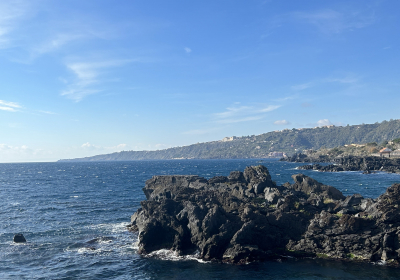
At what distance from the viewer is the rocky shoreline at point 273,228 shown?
30000 mm

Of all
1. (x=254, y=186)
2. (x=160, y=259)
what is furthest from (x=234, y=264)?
(x=254, y=186)

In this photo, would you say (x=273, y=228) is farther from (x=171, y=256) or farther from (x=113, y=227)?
(x=113, y=227)

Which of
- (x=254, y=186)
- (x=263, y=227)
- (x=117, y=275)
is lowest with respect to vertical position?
(x=117, y=275)

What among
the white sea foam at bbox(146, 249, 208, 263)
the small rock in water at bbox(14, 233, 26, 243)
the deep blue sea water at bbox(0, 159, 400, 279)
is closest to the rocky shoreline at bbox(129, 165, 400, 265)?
the white sea foam at bbox(146, 249, 208, 263)

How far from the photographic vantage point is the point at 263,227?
3259 cm

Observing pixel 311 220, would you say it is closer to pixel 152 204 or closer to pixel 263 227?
pixel 263 227

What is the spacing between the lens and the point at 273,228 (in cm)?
3306

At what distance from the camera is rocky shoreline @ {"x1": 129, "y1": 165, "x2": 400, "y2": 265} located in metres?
30.0

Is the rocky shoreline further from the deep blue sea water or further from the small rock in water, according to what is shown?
the small rock in water

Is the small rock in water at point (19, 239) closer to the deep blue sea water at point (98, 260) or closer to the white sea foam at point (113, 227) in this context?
the deep blue sea water at point (98, 260)

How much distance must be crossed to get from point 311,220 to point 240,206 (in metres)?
8.01

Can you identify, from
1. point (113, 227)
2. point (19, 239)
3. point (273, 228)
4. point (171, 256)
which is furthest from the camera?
point (113, 227)

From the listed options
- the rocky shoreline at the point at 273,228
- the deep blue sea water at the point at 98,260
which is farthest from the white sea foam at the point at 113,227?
the rocky shoreline at the point at 273,228

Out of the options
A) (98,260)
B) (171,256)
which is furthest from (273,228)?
(98,260)
